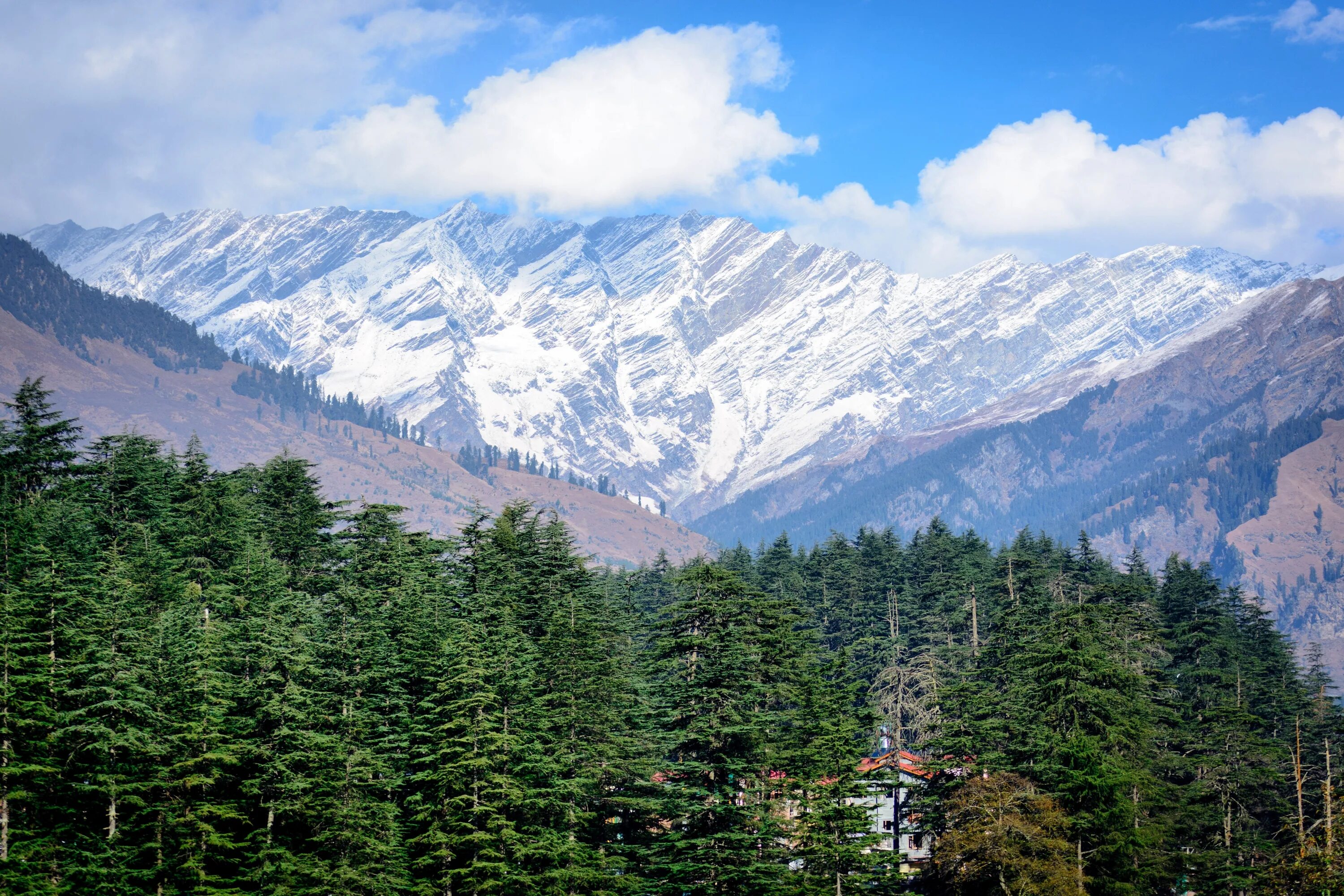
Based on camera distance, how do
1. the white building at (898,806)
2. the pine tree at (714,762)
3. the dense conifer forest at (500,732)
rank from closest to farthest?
the dense conifer forest at (500,732) < the pine tree at (714,762) < the white building at (898,806)

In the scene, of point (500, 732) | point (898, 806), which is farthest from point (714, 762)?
point (898, 806)

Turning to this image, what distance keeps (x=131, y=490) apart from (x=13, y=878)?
1438 inches

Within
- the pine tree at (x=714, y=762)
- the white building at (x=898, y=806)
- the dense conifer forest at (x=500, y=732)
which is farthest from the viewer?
the white building at (x=898, y=806)

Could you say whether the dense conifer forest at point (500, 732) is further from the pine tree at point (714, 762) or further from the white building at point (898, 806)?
the white building at point (898, 806)

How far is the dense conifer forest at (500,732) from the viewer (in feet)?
180

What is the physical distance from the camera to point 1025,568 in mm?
105875

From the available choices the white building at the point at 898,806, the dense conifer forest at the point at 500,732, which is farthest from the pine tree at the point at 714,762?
the white building at the point at 898,806

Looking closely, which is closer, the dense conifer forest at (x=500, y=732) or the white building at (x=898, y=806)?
the dense conifer forest at (x=500, y=732)

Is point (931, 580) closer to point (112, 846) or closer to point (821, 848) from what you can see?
point (821, 848)

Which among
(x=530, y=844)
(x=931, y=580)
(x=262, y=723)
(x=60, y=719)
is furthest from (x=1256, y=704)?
(x=60, y=719)

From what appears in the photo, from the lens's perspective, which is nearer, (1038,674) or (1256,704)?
(1038,674)

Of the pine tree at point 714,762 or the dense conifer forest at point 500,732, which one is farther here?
the pine tree at point 714,762

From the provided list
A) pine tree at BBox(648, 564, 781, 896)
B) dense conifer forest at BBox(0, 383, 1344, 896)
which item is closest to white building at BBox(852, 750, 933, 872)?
dense conifer forest at BBox(0, 383, 1344, 896)

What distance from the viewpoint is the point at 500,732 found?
208 ft
